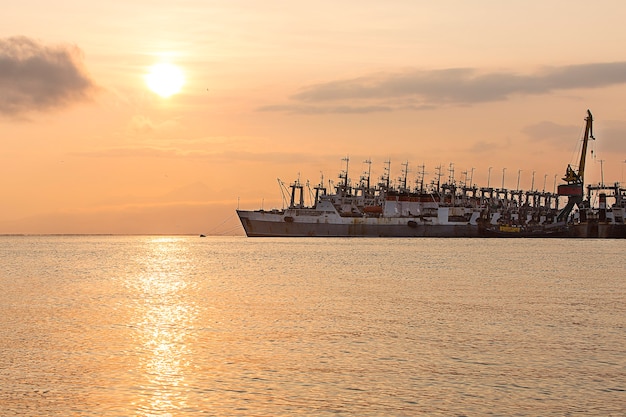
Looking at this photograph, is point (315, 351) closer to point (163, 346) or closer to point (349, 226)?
point (163, 346)

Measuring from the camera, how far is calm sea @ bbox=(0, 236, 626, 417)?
20.9 m

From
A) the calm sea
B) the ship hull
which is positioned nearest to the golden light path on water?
the calm sea

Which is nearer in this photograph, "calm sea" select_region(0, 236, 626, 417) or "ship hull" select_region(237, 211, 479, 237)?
"calm sea" select_region(0, 236, 626, 417)

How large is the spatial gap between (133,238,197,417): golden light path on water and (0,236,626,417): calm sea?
0.25 feet

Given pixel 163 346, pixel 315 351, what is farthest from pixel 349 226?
pixel 315 351

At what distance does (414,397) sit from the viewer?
21422 millimetres

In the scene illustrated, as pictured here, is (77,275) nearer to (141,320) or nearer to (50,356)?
(141,320)

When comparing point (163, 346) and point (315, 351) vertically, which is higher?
point (315, 351)

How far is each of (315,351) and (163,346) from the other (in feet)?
18.3

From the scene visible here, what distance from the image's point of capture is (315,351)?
28.2 meters

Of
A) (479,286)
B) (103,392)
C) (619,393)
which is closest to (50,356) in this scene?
(103,392)

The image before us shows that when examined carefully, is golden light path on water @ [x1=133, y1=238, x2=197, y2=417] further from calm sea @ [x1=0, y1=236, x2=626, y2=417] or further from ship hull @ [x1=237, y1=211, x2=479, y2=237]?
ship hull @ [x1=237, y1=211, x2=479, y2=237]

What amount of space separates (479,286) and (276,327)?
82.9 feet

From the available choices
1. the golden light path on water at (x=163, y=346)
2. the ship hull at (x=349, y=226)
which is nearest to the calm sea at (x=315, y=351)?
the golden light path on water at (x=163, y=346)
